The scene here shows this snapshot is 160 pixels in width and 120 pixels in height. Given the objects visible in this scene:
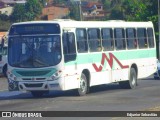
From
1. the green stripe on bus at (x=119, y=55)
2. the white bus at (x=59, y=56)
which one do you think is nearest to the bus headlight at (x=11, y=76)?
the white bus at (x=59, y=56)

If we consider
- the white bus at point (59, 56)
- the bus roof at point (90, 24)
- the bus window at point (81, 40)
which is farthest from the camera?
the bus window at point (81, 40)

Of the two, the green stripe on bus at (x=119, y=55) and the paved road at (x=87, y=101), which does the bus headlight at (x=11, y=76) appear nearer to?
the paved road at (x=87, y=101)

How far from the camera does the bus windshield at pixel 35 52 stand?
23672 mm

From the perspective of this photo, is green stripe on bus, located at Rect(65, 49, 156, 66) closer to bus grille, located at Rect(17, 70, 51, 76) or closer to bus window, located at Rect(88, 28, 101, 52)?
bus window, located at Rect(88, 28, 101, 52)

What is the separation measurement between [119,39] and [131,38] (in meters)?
1.22

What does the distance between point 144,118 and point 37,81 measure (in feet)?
26.2

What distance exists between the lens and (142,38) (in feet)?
99.7

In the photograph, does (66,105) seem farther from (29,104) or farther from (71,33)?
(71,33)

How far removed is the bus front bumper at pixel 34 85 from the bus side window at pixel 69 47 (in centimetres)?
102

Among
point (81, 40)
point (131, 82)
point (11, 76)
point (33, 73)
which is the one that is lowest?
point (131, 82)

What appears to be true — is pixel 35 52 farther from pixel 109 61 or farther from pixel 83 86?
pixel 109 61

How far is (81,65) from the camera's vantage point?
24.8 m

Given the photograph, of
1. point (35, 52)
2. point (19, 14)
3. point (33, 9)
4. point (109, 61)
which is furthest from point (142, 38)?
point (33, 9)

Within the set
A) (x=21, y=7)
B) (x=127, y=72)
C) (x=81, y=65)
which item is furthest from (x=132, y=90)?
(x=21, y=7)
